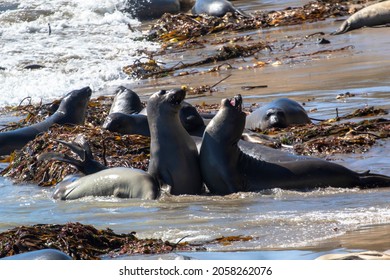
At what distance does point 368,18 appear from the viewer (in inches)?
596

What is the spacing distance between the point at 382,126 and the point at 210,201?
2.29 metres

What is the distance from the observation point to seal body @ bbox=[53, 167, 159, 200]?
675 centimetres

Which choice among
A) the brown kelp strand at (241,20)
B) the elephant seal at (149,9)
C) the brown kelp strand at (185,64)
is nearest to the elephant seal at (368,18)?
the brown kelp strand at (185,64)

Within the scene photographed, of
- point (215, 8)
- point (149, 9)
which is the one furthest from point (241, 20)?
point (149, 9)

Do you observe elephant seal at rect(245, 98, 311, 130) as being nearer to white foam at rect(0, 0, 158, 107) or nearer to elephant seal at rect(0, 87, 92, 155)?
elephant seal at rect(0, 87, 92, 155)

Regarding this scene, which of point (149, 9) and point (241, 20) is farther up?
point (149, 9)

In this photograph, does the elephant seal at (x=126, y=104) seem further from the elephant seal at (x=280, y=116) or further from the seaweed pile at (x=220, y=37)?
the seaweed pile at (x=220, y=37)

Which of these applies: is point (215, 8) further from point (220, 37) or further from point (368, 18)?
point (368, 18)

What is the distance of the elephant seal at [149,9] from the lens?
76.7ft

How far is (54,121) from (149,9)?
45.5 ft

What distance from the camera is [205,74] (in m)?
13.1

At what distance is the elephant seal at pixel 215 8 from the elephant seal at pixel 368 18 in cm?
391

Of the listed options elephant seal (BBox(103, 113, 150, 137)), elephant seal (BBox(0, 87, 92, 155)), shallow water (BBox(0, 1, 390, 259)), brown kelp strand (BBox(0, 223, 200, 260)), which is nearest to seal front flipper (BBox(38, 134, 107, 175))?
shallow water (BBox(0, 1, 390, 259))
